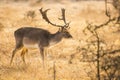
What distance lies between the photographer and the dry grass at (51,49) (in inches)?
470

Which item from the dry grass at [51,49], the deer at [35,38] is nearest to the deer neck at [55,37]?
the deer at [35,38]

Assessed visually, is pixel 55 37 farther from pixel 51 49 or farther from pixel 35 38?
pixel 51 49

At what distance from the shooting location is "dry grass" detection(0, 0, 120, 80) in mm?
11945

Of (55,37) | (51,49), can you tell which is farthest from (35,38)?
(51,49)

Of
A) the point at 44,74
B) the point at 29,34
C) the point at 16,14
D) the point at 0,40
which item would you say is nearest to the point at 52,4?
the point at 16,14

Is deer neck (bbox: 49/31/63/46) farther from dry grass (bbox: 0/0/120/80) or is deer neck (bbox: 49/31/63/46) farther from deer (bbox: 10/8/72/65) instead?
dry grass (bbox: 0/0/120/80)

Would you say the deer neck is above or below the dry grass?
above

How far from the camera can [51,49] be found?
15453 millimetres

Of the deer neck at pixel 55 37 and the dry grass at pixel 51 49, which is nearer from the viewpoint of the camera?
the dry grass at pixel 51 49

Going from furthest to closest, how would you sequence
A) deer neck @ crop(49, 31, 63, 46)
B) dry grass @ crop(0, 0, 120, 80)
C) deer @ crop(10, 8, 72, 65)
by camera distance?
deer neck @ crop(49, 31, 63, 46)
deer @ crop(10, 8, 72, 65)
dry grass @ crop(0, 0, 120, 80)

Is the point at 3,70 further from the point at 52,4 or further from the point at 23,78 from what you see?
the point at 52,4

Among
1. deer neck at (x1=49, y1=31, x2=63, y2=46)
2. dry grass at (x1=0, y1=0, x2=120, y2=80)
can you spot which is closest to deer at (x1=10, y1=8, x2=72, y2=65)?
deer neck at (x1=49, y1=31, x2=63, y2=46)

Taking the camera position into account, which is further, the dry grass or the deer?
the deer

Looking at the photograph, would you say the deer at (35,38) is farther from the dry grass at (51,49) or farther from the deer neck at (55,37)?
the dry grass at (51,49)
